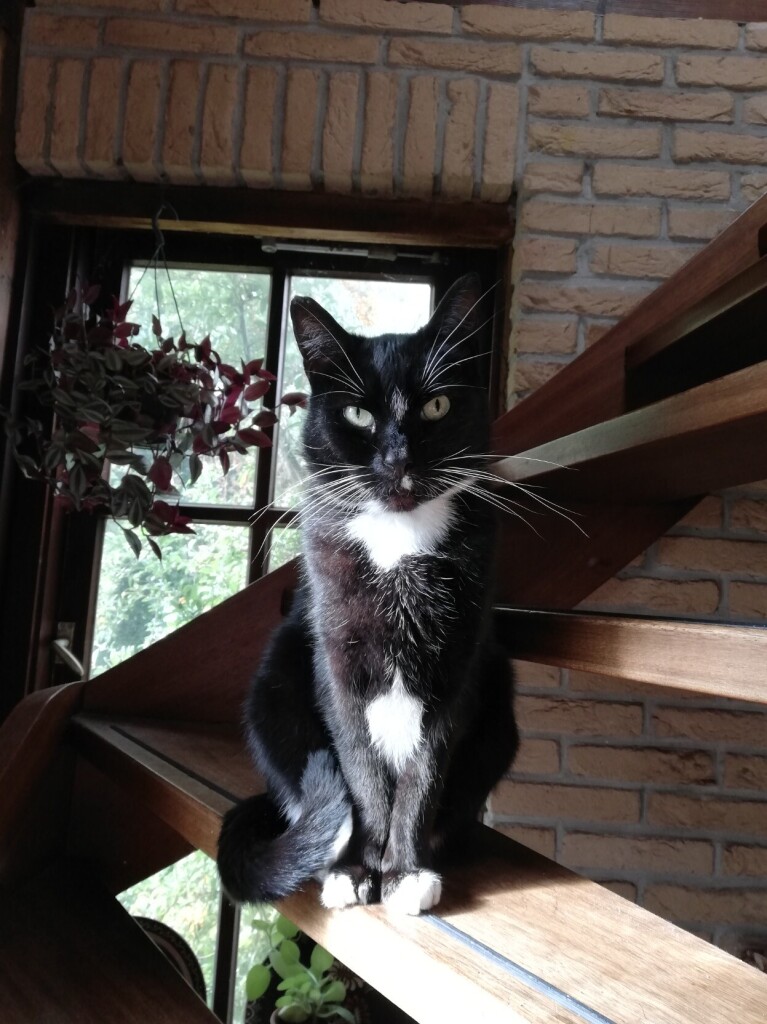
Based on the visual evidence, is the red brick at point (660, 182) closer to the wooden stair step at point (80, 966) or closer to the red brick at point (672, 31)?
the red brick at point (672, 31)

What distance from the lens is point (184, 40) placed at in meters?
1.42

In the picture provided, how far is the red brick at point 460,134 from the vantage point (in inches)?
54.9

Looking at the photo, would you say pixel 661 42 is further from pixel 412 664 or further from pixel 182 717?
pixel 182 717

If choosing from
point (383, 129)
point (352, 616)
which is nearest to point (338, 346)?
point (352, 616)

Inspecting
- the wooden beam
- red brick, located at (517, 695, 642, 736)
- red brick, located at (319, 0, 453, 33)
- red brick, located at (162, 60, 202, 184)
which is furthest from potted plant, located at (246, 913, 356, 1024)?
red brick, located at (319, 0, 453, 33)

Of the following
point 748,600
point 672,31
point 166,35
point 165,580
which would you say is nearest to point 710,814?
point 748,600

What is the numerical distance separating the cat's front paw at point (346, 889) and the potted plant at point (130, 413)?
79 centimetres

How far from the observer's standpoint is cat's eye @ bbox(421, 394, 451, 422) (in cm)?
75

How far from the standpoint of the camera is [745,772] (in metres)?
1.34

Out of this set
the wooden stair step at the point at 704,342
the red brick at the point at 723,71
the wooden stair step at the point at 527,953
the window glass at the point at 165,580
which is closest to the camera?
the wooden stair step at the point at 527,953

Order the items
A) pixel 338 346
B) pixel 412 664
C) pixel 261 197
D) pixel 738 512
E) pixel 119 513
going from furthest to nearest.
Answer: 1. pixel 261 197
2. pixel 738 512
3. pixel 119 513
4. pixel 338 346
5. pixel 412 664

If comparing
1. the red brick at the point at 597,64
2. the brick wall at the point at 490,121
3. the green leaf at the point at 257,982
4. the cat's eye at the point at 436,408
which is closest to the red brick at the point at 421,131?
the brick wall at the point at 490,121

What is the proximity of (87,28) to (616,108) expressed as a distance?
41.5 inches

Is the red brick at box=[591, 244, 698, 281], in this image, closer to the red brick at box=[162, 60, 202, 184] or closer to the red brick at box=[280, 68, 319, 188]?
the red brick at box=[280, 68, 319, 188]
